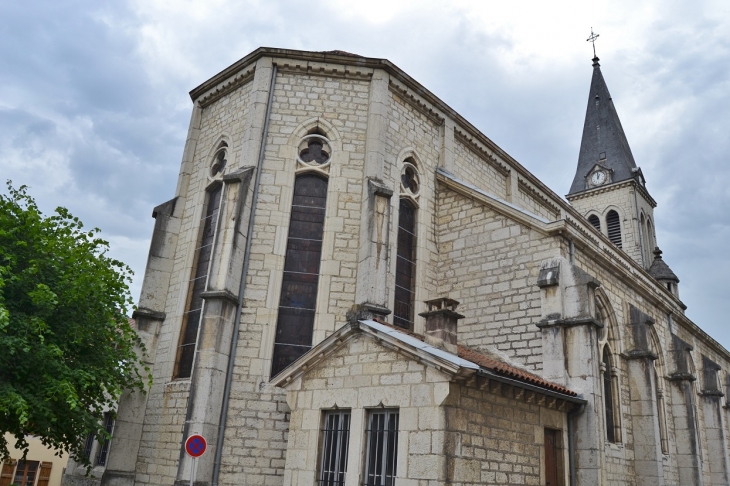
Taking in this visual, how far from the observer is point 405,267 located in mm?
13273

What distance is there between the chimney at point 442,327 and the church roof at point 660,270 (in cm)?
2477

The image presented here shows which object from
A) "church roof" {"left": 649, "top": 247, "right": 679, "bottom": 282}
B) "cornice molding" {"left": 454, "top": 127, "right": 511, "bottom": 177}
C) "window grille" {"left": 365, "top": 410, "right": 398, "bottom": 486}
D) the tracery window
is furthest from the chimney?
"church roof" {"left": 649, "top": 247, "right": 679, "bottom": 282}

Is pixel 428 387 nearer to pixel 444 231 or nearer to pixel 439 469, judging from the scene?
pixel 439 469

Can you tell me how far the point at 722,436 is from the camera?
19.0 meters

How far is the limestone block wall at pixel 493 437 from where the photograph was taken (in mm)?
7641

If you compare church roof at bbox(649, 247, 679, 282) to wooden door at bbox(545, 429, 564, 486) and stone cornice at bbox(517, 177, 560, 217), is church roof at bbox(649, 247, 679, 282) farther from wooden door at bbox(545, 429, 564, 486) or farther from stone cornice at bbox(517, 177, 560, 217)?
wooden door at bbox(545, 429, 564, 486)

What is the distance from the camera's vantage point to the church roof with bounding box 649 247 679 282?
2997 cm

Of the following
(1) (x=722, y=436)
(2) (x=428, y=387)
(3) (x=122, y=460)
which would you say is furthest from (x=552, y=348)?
(1) (x=722, y=436)

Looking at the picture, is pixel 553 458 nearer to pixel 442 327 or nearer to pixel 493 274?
pixel 442 327

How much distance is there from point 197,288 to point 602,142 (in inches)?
1240

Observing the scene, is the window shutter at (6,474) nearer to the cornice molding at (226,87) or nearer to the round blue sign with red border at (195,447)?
the cornice molding at (226,87)

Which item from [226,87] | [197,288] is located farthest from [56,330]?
[226,87]

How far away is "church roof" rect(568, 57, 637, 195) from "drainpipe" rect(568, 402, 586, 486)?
27.6 metres

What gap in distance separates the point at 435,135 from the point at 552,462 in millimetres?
8561
